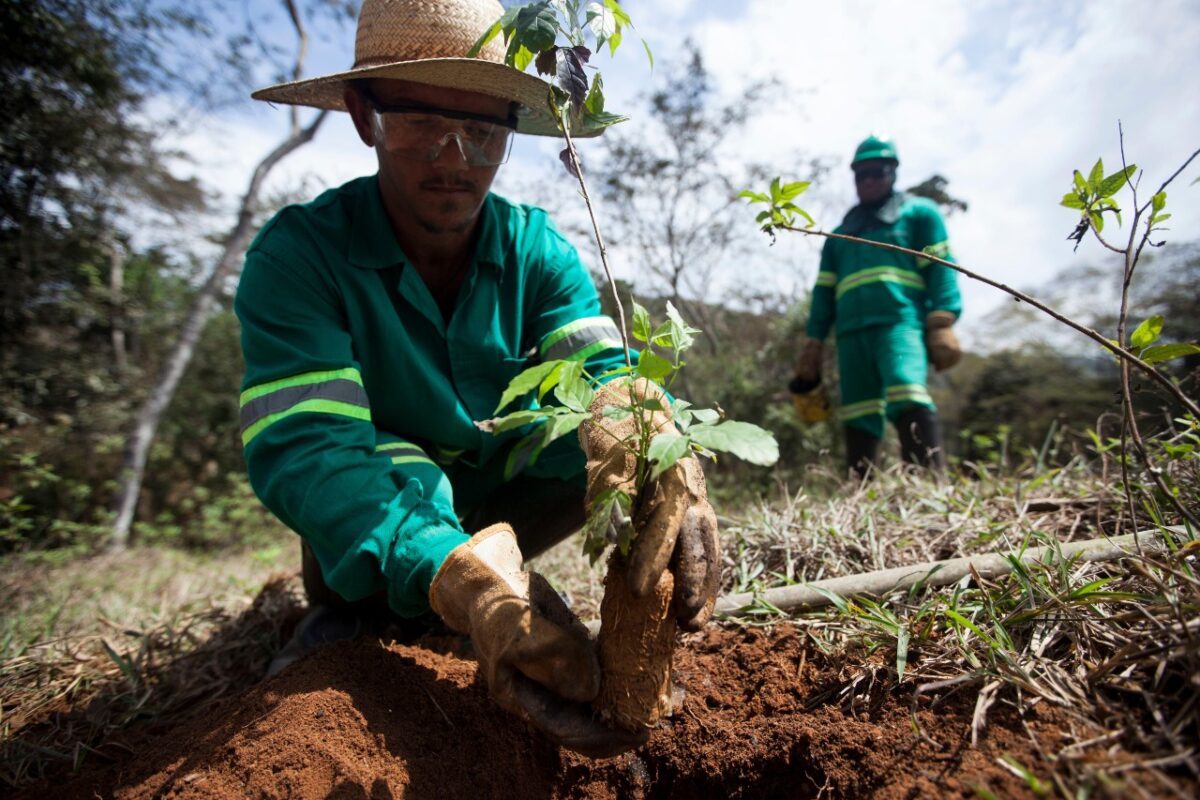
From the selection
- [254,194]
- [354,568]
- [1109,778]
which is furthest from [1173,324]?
[254,194]

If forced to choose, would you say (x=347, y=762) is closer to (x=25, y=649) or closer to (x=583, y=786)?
(x=583, y=786)

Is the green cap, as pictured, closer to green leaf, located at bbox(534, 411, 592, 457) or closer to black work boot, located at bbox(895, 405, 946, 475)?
black work boot, located at bbox(895, 405, 946, 475)

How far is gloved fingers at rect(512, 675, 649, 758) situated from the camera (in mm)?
1090

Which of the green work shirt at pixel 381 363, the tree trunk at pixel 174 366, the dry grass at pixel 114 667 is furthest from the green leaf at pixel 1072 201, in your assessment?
the tree trunk at pixel 174 366

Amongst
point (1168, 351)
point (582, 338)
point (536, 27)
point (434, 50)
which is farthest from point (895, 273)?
point (536, 27)

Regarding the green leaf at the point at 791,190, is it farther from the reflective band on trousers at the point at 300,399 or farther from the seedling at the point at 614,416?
the reflective band on trousers at the point at 300,399

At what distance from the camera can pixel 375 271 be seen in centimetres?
201

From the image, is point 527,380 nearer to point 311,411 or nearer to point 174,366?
point 311,411

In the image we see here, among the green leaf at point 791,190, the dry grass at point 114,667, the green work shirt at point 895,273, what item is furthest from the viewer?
the green work shirt at point 895,273

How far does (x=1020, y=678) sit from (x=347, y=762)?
49.6 inches

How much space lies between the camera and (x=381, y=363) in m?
2.04

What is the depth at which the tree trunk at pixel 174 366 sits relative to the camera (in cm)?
711

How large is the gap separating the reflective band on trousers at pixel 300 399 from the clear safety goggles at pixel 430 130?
0.70 m

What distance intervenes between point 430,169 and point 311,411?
799mm
